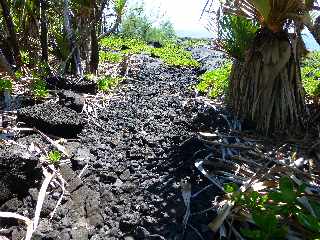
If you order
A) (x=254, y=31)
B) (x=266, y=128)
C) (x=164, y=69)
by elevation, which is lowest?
(x=164, y=69)

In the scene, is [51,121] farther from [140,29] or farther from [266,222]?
[140,29]

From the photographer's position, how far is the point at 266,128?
444cm

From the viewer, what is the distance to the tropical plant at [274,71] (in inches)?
174

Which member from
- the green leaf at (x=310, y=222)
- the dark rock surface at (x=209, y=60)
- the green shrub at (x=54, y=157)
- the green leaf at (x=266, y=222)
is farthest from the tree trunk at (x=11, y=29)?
the green leaf at (x=310, y=222)

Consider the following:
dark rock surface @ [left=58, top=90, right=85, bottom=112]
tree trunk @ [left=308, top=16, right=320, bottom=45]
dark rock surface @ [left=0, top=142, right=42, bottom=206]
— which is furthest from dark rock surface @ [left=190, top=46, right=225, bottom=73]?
dark rock surface @ [left=0, top=142, right=42, bottom=206]

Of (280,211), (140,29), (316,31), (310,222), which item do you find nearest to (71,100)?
(316,31)

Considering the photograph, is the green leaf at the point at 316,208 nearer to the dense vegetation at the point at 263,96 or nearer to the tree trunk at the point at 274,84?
the dense vegetation at the point at 263,96

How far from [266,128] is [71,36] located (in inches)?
173

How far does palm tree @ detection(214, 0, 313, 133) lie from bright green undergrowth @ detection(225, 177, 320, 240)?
5.19ft

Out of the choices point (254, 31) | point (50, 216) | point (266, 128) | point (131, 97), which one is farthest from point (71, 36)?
point (50, 216)

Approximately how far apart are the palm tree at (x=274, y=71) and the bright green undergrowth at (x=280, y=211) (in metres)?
1.58

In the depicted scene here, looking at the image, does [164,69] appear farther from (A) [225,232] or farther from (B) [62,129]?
(A) [225,232]

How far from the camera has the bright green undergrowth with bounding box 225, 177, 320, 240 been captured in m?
2.49

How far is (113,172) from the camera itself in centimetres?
368
